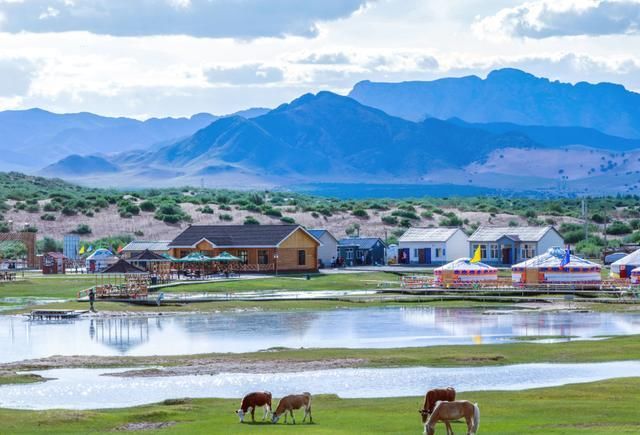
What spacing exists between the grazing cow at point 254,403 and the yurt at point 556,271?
53636 mm

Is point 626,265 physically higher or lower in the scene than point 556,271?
higher

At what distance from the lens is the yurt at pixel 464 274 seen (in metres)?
89.1

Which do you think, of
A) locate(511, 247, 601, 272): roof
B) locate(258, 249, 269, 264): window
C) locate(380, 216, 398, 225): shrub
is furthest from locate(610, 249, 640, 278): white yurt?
locate(380, 216, 398, 225): shrub

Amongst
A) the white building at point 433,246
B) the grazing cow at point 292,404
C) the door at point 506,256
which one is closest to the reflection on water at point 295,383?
the grazing cow at point 292,404

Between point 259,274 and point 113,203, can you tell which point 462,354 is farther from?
point 113,203

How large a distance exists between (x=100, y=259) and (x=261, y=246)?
1297 cm

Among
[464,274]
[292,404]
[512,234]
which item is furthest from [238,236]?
[292,404]

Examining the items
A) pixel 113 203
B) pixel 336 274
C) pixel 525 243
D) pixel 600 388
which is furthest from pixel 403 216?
pixel 600 388

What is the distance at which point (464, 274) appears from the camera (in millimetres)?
89375

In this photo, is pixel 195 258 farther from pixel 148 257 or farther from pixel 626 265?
pixel 626 265

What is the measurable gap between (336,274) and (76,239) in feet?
121

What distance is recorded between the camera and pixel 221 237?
355 ft

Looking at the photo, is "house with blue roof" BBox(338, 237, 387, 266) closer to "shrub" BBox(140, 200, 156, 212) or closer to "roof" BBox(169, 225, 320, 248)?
"roof" BBox(169, 225, 320, 248)

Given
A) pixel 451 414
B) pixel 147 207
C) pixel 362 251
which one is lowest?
pixel 451 414
